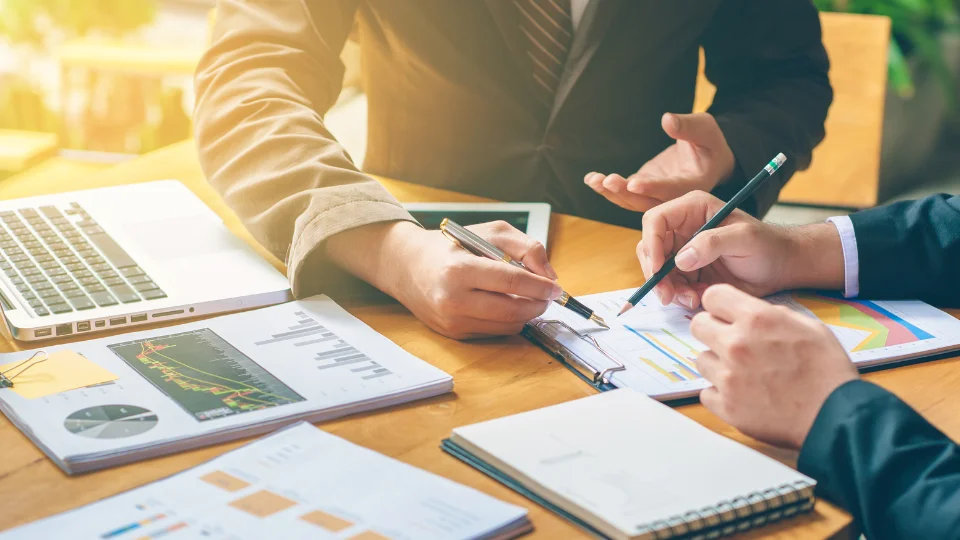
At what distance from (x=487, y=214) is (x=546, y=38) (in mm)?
346

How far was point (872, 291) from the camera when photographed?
1.05m

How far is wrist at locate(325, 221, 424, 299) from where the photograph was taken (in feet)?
3.25

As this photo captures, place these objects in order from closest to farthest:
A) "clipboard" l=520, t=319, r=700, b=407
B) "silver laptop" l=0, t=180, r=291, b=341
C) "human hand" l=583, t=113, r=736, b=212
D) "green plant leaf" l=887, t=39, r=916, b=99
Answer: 1. "clipboard" l=520, t=319, r=700, b=407
2. "silver laptop" l=0, t=180, r=291, b=341
3. "human hand" l=583, t=113, r=736, b=212
4. "green plant leaf" l=887, t=39, r=916, b=99

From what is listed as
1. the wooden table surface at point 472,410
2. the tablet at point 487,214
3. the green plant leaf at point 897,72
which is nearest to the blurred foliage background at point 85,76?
the tablet at point 487,214

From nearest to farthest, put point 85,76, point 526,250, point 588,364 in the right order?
point 588,364, point 526,250, point 85,76

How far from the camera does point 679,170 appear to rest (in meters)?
1.31

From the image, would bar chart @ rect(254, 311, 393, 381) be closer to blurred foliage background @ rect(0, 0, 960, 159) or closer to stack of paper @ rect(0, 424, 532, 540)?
stack of paper @ rect(0, 424, 532, 540)

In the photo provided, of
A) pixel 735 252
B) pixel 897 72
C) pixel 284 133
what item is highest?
pixel 284 133

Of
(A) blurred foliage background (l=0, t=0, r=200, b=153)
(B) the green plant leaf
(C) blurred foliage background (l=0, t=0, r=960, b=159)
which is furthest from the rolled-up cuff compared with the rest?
(B) the green plant leaf

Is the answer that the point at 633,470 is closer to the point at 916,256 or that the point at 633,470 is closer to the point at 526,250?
the point at 526,250

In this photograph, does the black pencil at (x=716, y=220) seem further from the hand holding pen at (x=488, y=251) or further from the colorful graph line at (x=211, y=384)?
the colorful graph line at (x=211, y=384)

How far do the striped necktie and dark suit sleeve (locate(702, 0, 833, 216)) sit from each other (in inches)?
9.9

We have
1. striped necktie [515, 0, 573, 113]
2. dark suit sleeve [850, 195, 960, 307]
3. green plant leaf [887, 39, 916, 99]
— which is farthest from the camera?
green plant leaf [887, 39, 916, 99]

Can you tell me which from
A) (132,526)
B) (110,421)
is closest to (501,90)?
(110,421)
